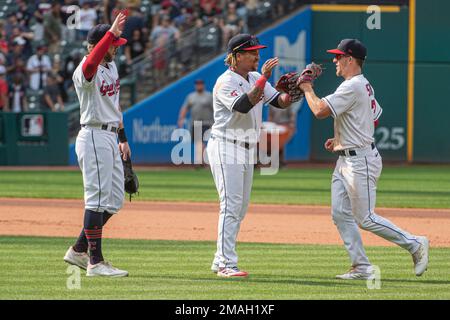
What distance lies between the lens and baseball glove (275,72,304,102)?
8.63 m

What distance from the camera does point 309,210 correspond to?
1509 cm

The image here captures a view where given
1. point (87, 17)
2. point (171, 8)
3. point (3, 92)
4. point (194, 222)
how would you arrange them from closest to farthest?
1. point (194, 222)
2. point (3, 92)
3. point (87, 17)
4. point (171, 8)

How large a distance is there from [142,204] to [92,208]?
24.1 ft

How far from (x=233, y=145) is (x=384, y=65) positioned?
17060 millimetres

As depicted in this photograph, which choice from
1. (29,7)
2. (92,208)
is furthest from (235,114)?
(29,7)

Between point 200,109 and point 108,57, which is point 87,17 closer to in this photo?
point 200,109

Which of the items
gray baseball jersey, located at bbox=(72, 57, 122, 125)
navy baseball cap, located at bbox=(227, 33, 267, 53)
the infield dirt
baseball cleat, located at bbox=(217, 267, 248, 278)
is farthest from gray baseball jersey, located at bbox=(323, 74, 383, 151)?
the infield dirt

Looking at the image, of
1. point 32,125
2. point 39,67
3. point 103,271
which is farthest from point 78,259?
point 39,67

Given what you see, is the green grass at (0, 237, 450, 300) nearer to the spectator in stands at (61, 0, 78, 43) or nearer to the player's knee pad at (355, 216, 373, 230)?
the player's knee pad at (355, 216, 373, 230)

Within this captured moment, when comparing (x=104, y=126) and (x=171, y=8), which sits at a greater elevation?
(x=171, y=8)

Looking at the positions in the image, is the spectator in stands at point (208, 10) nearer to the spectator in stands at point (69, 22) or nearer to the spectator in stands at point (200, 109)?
the spectator in stands at point (200, 109)

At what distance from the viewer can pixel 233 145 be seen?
8.52m

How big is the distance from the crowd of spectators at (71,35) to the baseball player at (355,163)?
50.9 feet

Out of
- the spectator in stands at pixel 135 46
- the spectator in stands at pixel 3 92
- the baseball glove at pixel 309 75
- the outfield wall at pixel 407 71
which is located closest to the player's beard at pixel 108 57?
the baseball glove at pixel 309 75
